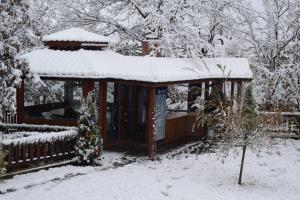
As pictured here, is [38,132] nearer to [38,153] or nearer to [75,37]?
[38,153]

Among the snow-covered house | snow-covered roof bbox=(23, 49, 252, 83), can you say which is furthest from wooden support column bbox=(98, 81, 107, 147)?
snow-covered roof bbox=(23, 49, 252, 83)

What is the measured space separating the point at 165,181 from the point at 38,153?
363 centimetres

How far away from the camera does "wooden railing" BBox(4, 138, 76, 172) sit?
12367 mm

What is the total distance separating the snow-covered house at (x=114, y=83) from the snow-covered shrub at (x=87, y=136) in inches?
65.5

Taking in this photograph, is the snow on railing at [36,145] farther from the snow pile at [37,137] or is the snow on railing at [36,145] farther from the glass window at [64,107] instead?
the glass window at [64,107]

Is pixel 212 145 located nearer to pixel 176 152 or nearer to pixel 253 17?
pixel 176 152

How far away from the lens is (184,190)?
38.9 ft

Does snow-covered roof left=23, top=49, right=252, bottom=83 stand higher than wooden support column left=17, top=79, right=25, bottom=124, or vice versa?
snow-covered roof left=23, top=49, right=252, bottom=83

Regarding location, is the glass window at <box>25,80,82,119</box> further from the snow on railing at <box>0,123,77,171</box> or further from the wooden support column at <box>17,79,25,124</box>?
the snow on railing at <box>0,123,77,171</box>

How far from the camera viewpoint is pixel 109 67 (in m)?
15.7

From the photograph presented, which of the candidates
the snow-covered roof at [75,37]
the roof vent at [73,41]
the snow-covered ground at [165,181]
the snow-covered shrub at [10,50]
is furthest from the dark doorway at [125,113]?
the snow-covered shrub at [10,50]

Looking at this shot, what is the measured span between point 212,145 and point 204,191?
18.7 ft

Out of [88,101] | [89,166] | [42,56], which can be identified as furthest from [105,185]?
[42,56]

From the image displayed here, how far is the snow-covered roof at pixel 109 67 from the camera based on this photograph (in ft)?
49.3
